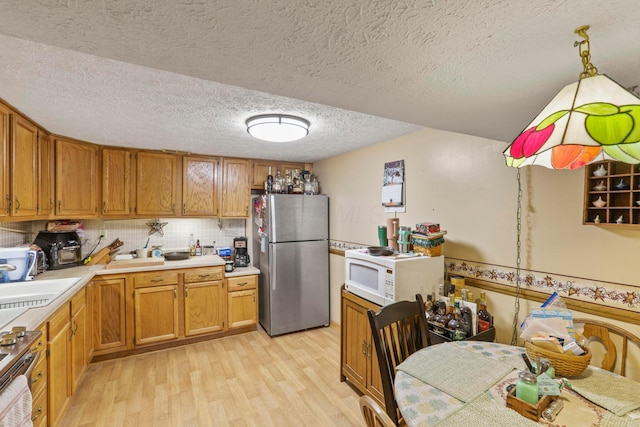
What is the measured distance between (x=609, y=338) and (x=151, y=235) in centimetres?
405

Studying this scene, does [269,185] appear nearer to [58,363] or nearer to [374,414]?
[58,363]

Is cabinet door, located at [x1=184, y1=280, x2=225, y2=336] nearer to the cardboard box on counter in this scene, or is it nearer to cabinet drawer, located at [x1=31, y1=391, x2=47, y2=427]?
cabinet drawer, located at [x1=31, y1=391, x2=47, y2=427]

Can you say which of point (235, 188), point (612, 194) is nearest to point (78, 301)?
point (235, 188)

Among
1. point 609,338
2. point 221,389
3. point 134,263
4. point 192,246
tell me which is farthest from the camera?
point 192,246

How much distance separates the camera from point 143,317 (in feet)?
9.85

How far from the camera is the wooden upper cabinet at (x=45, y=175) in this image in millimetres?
2398

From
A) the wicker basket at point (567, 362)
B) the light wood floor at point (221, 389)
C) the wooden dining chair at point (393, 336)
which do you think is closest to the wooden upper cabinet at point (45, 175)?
the light wood floor at point (221, 389)

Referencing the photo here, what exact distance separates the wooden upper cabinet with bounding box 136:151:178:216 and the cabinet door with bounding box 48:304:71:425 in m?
1.41

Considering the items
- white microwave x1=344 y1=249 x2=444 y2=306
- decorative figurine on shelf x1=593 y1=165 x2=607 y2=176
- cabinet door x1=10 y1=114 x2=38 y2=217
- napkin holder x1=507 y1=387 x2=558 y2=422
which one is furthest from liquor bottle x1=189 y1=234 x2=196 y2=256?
decorative figurine on shelf x1=593 y1=165 x2=607 y2=176

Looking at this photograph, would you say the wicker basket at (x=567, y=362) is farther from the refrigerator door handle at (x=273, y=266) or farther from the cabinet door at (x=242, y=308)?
the cabinet door at (x=242, y=308)

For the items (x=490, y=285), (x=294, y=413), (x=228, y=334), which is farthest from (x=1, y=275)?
(x=490, y=285)

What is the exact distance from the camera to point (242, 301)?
11.4 ft

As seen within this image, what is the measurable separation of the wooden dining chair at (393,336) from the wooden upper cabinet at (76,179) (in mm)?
2947

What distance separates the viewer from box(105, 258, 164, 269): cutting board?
116 inches
